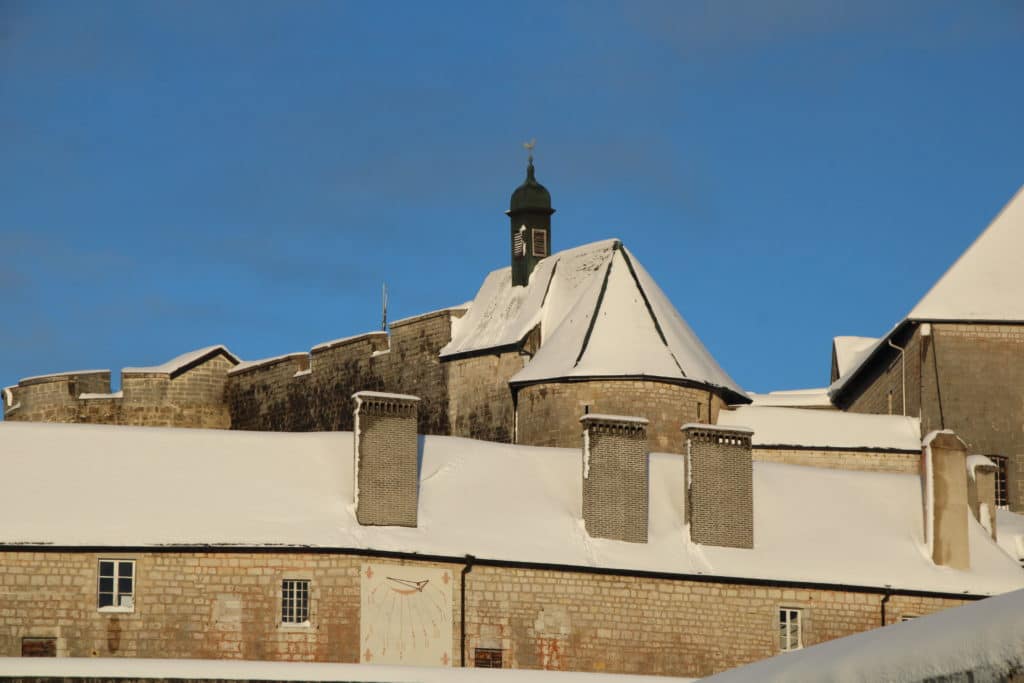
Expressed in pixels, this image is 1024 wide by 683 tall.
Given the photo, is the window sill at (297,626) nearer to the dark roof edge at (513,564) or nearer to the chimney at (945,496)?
the dark roof edge at (513,564)

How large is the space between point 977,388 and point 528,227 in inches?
425

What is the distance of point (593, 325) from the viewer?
1745 inches

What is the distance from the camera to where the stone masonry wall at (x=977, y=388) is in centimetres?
4716

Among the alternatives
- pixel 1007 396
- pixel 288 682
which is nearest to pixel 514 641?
pixel 288 682

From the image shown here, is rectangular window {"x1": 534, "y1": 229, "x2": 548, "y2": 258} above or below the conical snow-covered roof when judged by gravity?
above

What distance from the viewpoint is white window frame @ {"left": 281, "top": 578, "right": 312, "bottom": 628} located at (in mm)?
29609

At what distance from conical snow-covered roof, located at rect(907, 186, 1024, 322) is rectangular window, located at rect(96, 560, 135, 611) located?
2332 cm

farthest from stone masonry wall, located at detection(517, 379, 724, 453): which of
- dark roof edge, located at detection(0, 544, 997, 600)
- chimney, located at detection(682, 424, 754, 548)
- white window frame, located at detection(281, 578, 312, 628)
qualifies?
white window frame, located at detection(281, 578, 312, 628)

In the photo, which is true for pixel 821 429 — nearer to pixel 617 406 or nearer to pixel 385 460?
pixel 617 406

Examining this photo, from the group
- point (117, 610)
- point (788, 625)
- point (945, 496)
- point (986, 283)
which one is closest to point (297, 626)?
point (117, 610)

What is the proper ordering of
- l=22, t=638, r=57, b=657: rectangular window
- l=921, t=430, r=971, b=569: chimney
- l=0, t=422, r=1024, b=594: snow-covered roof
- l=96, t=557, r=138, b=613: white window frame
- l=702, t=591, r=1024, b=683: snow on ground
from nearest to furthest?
l=702, t=591, r=1024, b=683: snow on ground < l=22, t=638, r=57, b=657: rectangular window < l=96, t=557, r=138, b=613: white window frame < l=0, t=422, r=1024, b=594: snow-covered roof < l=921, t=430, r=971, b=569: chimney

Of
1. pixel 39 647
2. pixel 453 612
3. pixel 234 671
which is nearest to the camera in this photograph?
pixel 234 671

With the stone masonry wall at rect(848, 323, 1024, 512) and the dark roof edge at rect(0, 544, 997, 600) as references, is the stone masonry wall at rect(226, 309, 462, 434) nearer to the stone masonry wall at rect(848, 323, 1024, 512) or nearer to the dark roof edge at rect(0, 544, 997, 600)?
the stone masonry wall at rect(848, 323, 1024, 512)

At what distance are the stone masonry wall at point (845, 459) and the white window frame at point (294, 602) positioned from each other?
15.4m
